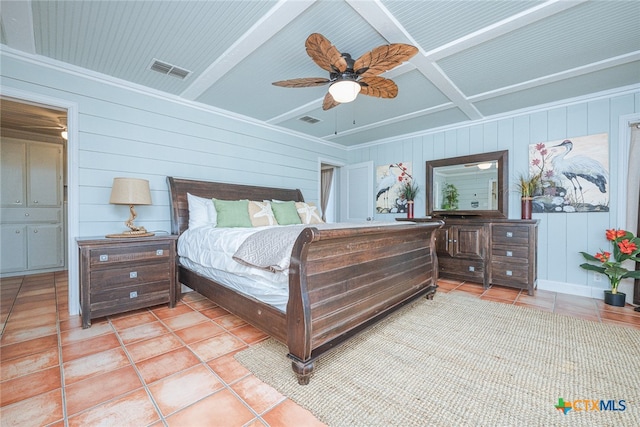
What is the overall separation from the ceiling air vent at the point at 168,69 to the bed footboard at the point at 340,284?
8.41 feet

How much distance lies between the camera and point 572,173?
361cm

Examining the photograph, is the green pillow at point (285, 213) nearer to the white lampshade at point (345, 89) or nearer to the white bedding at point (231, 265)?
the white bedding at point (231, 265)

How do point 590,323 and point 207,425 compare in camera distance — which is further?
point 590,323

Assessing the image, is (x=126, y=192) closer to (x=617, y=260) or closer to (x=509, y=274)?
(x=509, y=274)

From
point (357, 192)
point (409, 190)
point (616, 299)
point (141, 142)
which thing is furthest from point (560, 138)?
point (141, 142)

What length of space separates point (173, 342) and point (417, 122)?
4.55m

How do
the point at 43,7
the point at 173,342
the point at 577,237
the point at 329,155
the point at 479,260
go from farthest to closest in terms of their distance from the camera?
the point at 329,155 → the point at 479,260 → the point at 577,237 → the point at 173,342 → the point at 43,7

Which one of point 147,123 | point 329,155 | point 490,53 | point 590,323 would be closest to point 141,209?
point 147,123

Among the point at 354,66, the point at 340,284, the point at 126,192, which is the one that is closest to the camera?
the point at 340,284

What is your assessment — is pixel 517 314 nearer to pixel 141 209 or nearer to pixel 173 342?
pixel 173 342

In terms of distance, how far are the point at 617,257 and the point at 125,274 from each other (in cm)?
544

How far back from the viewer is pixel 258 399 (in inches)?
60.0

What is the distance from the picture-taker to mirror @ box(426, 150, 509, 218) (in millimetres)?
4195

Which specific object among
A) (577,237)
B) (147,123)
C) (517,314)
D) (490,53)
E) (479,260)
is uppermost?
(490,53)
